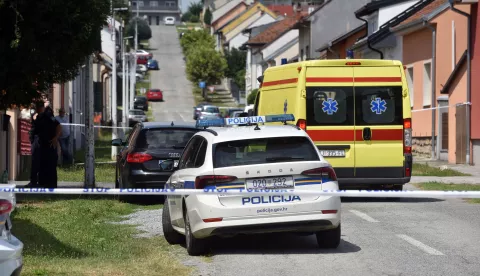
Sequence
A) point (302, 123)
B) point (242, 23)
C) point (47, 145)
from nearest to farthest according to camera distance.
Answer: point (302, 123)
point (47, 145)
point (242, 23)

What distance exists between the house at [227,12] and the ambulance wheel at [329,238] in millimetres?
129696

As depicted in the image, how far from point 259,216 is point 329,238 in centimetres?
101

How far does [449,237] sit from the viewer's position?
1284 cm

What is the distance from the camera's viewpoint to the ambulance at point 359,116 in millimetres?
17656

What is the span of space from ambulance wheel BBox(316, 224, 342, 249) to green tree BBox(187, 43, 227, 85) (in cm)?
9710

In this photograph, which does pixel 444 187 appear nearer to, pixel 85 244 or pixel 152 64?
pixel 85 244

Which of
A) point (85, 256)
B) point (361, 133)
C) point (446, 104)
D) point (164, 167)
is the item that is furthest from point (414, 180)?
point (85, 256)

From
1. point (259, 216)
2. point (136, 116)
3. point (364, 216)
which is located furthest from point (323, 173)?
point (136, 116)

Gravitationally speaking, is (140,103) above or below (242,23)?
below

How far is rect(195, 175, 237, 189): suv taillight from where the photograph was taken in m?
11.1

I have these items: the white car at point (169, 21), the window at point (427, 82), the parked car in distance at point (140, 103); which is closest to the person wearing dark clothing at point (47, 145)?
the window at point (427, 82)

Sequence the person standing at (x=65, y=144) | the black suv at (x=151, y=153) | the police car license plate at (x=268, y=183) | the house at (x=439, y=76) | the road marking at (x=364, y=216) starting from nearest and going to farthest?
the police car license plate at (x=268, y=183)
the road marking at (x=364, y=216)
the black suv at (x=151, y=153)
the person standing at (x=65, y=144)
the house at (x=439, y=76)

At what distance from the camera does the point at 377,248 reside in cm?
1173

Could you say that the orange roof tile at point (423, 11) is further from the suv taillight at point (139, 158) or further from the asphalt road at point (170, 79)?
the asphalt road at point (170, 79)
